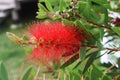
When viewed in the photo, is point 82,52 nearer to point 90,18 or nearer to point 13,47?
point 90,18

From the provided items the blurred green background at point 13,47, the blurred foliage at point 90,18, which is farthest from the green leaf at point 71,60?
the blurred green background at point 13,47

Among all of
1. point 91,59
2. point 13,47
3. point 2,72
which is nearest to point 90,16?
point 91,59

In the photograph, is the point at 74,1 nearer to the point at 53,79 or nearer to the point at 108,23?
the point at 108,23

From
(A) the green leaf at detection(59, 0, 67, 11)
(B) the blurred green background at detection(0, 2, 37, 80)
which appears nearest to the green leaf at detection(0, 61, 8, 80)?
A: (A) the green leaf at detection(59, 0, 67, 11)

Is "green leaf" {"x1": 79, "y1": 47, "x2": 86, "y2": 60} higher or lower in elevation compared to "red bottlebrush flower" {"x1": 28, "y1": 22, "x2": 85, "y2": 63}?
lower

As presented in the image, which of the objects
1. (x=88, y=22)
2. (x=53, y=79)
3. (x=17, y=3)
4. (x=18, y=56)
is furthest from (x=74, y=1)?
(x=17, y=3)

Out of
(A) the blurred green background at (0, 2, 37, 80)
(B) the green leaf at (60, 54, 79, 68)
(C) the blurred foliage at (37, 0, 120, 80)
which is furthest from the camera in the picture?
(A) the blurred green background at (0, 2, 37, 80)

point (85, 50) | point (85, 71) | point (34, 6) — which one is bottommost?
point (34, 6)

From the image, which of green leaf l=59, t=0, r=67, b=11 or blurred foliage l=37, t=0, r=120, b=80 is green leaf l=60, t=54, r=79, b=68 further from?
green leaf l=59, t=0, r=67, b=11

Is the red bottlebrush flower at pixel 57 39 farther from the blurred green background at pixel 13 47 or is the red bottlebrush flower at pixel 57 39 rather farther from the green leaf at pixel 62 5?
the blurred green background at pixel 13 47
